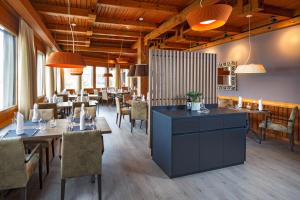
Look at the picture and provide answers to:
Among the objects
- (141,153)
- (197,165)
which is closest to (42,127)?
(141,153)

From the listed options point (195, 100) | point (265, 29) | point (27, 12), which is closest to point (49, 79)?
point (27, 12)

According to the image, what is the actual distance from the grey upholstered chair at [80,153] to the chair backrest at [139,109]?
3.24 metres

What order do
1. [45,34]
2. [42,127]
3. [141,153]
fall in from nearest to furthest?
[42,127] → [141,153] → [45,34]

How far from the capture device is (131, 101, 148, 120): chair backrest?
5.56 metres

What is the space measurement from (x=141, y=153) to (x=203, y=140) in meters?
1.41

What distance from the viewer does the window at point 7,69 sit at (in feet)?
13.6

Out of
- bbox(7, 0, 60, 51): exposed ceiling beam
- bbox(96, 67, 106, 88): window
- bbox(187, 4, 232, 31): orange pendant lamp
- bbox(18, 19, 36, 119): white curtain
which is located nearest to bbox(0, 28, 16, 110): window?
bbox(18, 19, 36, 119): white curtain

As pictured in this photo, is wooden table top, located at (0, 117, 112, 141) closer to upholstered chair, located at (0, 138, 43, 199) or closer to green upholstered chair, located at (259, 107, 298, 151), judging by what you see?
upholstered chair, located at (0, 138, 43, 199)

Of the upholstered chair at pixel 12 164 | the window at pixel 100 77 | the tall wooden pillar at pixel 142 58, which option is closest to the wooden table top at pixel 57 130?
the upholstered chair at pixel 12 164

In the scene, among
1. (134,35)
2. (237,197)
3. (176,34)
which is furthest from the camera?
(134,35)

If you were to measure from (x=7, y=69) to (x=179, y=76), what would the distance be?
3551 mm

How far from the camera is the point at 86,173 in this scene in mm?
2352

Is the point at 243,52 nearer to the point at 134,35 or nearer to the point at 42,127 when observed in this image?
the point at 134,35

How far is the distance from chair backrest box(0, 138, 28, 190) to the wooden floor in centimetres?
57
